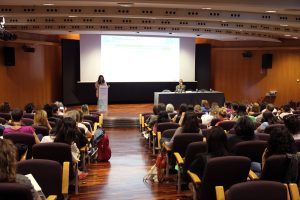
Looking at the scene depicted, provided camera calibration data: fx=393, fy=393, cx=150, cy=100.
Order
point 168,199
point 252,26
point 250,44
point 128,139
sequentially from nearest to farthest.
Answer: point 168,199, point 128,139, point 252,26, point 250,44

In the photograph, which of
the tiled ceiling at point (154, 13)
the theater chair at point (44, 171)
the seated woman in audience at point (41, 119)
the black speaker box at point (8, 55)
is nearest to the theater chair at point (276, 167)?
the theater chair at point (44, 171)

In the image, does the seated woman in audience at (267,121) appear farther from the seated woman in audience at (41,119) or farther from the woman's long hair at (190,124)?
the seated woman in audience at (41,119)

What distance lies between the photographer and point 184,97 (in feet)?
49.1

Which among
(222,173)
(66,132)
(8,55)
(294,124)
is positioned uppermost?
(8,55)

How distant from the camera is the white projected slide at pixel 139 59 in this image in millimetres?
16625

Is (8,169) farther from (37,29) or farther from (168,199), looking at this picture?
(37,29)

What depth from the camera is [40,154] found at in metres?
4.88

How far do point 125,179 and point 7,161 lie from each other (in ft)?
13.7

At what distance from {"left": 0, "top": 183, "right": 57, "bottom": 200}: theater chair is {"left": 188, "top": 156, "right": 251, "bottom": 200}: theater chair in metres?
1.78

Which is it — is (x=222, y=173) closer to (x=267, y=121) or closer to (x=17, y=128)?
(x=17, y=128)

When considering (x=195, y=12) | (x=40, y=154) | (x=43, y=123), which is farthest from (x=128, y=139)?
(x=40, y=154)

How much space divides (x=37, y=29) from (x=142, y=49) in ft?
16.7

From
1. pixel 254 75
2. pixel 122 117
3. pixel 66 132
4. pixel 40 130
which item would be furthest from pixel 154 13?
pixel 254 75

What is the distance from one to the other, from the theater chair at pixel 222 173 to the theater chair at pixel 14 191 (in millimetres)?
1778
